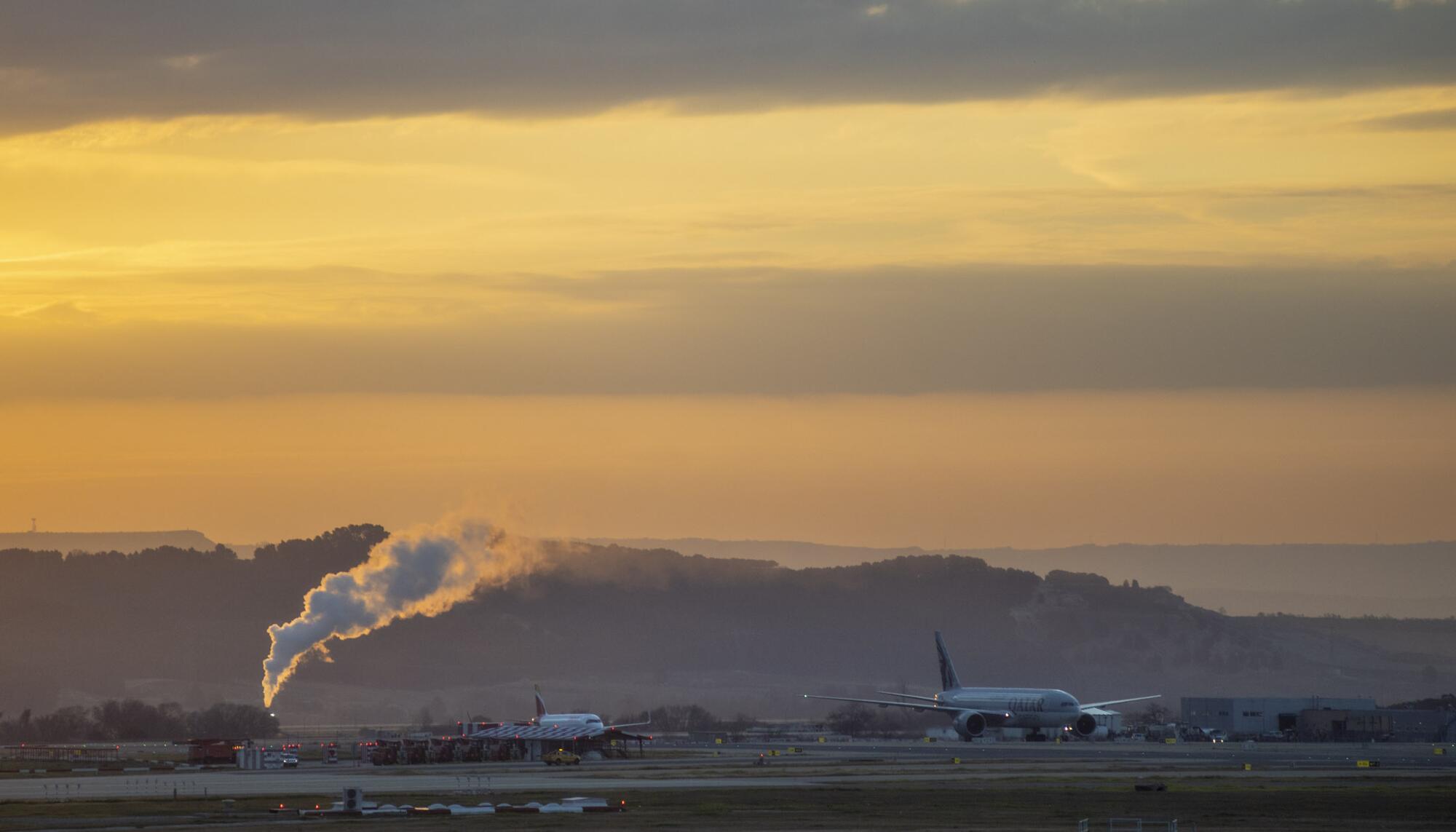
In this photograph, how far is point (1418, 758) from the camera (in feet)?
479

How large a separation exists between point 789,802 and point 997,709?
330 ft

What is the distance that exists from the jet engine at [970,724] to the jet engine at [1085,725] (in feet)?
27.6

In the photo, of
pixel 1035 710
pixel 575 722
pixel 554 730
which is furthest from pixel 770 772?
pixel 1035 710

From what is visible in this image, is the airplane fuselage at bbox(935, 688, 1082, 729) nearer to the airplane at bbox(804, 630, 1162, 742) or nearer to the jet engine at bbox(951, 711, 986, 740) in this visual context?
the airplane at bbox(804, 630, 1162, 742)

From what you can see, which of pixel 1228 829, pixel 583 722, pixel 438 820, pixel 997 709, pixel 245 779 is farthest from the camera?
pixel 997 709

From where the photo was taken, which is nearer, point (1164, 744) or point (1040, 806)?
point (1040, 806)

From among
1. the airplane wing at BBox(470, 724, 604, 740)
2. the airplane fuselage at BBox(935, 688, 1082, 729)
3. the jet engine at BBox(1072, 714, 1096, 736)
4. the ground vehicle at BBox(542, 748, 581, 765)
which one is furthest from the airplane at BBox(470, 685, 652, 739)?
the jet engine at BBox(1072, 714, 1096, 736)

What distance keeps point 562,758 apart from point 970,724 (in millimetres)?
54958

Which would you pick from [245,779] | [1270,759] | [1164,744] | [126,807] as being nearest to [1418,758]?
[1270,759]

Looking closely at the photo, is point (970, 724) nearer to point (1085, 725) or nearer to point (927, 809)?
point (1085, 725)

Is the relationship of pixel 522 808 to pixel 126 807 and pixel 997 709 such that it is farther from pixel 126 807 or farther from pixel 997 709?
pixel 997 709

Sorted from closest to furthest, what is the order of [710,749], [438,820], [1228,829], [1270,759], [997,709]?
[1228,829], [438,820], [1270,759], [710,749], [997,709]

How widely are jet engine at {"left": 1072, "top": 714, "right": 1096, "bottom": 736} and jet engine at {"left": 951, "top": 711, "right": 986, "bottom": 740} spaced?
8.42 m

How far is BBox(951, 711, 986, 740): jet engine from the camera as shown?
19538 cm
